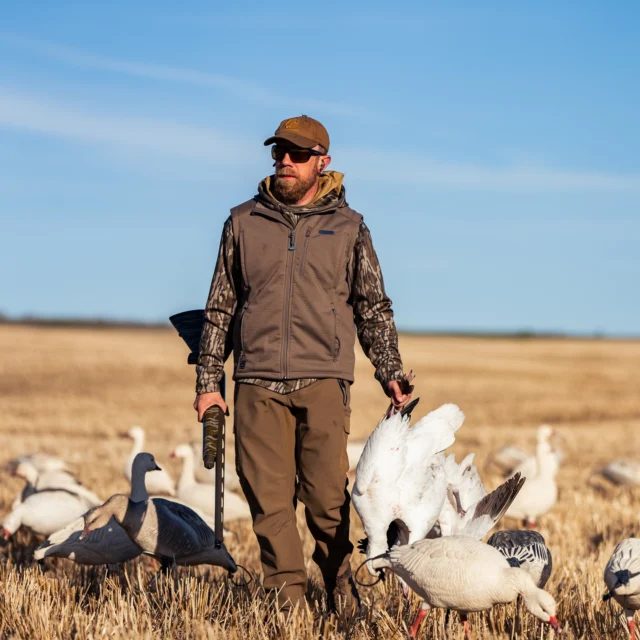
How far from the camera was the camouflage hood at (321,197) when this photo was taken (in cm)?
547

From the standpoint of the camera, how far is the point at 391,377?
551cm

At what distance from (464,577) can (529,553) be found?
1.34 metres

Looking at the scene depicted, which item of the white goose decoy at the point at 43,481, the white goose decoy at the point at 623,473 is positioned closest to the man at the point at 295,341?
the white goose decoy at the point at 43,481

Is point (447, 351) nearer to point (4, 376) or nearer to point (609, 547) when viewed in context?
point (4, 376)

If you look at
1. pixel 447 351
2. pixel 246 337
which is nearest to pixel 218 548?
pixel 246 337

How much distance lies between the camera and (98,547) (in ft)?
22.8

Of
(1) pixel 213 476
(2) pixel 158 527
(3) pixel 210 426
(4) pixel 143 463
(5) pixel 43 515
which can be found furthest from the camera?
(1) pixel 213 476

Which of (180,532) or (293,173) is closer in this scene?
(293,173)

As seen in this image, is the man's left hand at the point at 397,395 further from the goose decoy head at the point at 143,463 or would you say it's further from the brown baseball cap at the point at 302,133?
the goose decoy head at the point at 143,463

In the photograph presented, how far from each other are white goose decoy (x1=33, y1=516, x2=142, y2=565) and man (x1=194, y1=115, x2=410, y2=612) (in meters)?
1.61

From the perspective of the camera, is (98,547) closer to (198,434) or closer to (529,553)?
(529,553)

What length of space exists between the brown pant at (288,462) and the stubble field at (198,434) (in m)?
0.28

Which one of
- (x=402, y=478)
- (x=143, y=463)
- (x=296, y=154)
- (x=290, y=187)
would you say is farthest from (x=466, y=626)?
(x=143, y=463)

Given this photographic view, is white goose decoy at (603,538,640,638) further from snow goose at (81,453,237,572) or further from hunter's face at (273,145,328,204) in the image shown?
hunter's face at (273,145,328,204)
